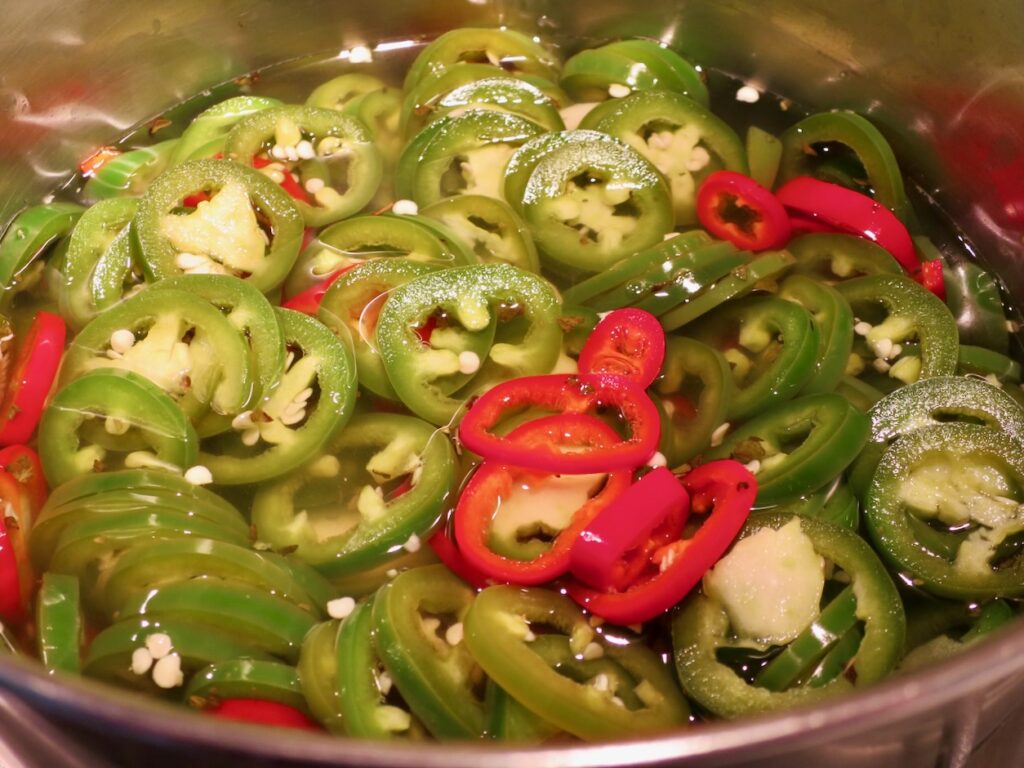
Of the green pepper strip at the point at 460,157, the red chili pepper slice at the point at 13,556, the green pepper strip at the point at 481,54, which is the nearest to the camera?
the red chili pepper slice at the point at 13,556

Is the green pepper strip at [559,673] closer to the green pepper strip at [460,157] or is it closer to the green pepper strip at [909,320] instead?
the green pepper strip at [909,320]

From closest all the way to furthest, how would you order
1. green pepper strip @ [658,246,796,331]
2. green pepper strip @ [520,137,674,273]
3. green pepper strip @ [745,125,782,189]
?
green pepper strip @ [658,246,796,331], green pepper strip @ [520,137,674,273], green pepper strip @ [745,125,782,189]

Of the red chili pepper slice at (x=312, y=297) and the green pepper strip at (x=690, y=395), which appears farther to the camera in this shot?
the red chili pepper slice at (x=312, y=297)

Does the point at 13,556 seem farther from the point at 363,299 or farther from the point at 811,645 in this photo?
the point at 811,645

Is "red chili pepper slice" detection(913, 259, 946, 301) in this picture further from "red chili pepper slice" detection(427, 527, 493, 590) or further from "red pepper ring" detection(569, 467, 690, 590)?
"red chili pepper slice" detection(427, 527, 493, 590)

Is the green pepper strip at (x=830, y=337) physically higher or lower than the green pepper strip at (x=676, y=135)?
lower

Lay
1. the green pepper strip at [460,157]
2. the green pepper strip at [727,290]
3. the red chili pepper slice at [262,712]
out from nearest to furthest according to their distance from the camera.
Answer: the red chili pepper slice at [262,712] → the green pepper strip at [727,290] → the green pepper strip at [460,157]

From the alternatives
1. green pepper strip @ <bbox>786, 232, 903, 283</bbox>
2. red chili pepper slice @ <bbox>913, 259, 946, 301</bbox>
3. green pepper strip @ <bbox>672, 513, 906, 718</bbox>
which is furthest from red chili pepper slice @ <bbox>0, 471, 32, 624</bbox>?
red chili pepper slice @ <bbox>913, 259, 946, 301</bbox>

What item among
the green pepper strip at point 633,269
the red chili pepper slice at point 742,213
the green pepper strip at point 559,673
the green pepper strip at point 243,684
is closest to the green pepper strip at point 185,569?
the green pepper strip at point 243,684
